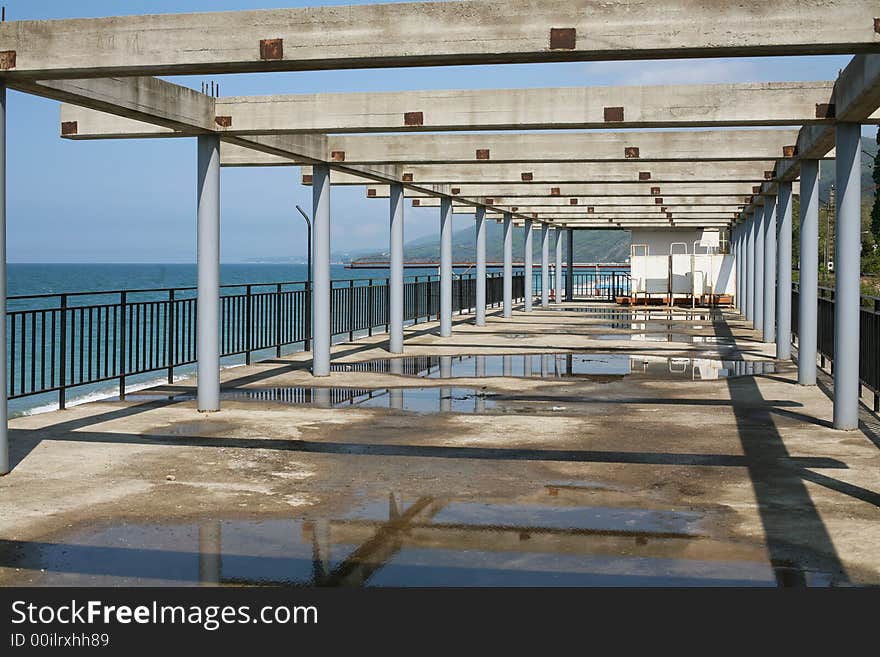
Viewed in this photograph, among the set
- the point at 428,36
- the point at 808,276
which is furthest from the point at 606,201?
the point at 428,36

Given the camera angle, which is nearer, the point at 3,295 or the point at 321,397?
the point at 3,295

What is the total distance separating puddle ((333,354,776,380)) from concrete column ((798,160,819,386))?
5.10 ft

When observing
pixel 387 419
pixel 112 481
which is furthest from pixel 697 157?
pixel 112 481

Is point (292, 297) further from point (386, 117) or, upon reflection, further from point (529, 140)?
point (386, 117)

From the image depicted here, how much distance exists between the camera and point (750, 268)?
2731cm

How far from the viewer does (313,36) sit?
7699 mm

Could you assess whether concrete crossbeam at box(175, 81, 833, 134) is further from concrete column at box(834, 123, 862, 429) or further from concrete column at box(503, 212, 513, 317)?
concrete column at box(503, 212, 513, 317)

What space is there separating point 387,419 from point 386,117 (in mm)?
3293

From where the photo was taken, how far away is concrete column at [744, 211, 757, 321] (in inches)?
1024

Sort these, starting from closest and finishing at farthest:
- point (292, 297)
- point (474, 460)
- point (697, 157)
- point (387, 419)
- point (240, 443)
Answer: point (474, 460) < point (240, 443) < point (387, 419) < point (697, 157) < point (292, 297)

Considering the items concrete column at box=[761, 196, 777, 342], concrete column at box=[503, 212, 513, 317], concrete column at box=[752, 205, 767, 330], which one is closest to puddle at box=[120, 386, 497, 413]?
concrete column at box=[761, 196, 777, 342]

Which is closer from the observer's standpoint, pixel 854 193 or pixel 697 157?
pixel 854 193

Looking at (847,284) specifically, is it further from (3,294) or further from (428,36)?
(3,294)

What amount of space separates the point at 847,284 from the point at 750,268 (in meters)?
17.8
